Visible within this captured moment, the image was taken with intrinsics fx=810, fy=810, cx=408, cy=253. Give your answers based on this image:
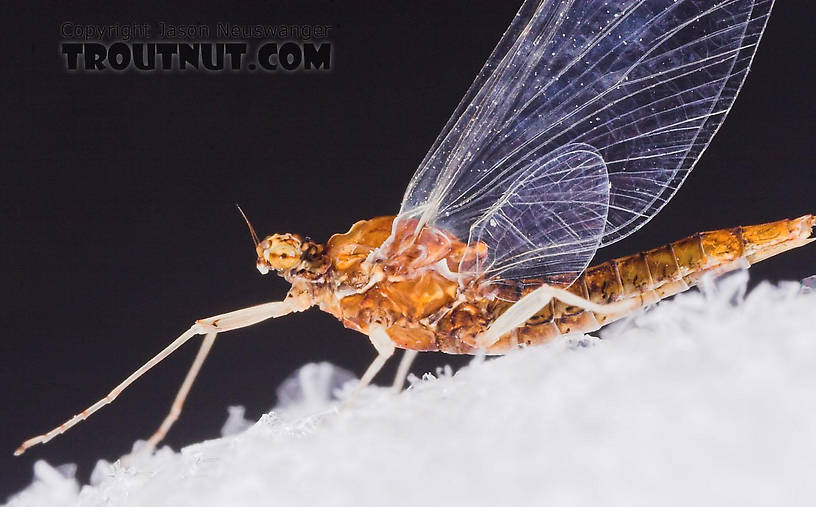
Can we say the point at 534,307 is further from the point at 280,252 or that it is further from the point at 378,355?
the point at 280,252

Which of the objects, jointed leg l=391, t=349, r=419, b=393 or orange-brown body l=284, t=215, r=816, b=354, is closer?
jointed leg l=391, t=349, r=419, b=393

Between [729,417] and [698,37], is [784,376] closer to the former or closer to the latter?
[729,417]

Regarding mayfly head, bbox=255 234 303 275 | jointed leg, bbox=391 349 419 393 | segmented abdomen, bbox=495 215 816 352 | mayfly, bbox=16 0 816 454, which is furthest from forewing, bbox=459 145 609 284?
mayfly head, bbox=255 234 303 275

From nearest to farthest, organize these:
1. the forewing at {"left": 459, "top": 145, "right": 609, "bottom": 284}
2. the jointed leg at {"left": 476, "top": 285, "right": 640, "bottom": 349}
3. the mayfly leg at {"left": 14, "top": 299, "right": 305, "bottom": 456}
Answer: the jointed leg at {"left": 476, "top": 285, "right": 640, "bottom": 349}
the mayfly leg at {"left": 14, "top": 299, "right": 305, "bottom": 456}
the forewing at {"left": 459, "top": 145, "right": 609, "bottom": 284}

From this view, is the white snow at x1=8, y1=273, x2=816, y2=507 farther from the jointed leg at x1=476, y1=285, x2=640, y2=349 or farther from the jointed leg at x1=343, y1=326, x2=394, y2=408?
the jointed leg at x1=476, y1=285, x2=640, y2=349

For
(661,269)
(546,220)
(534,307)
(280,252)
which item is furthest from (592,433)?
(280,252)

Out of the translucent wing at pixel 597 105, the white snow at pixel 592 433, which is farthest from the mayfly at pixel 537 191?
the white snow at pixel 592 433

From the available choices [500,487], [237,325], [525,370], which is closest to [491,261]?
[237,325]
